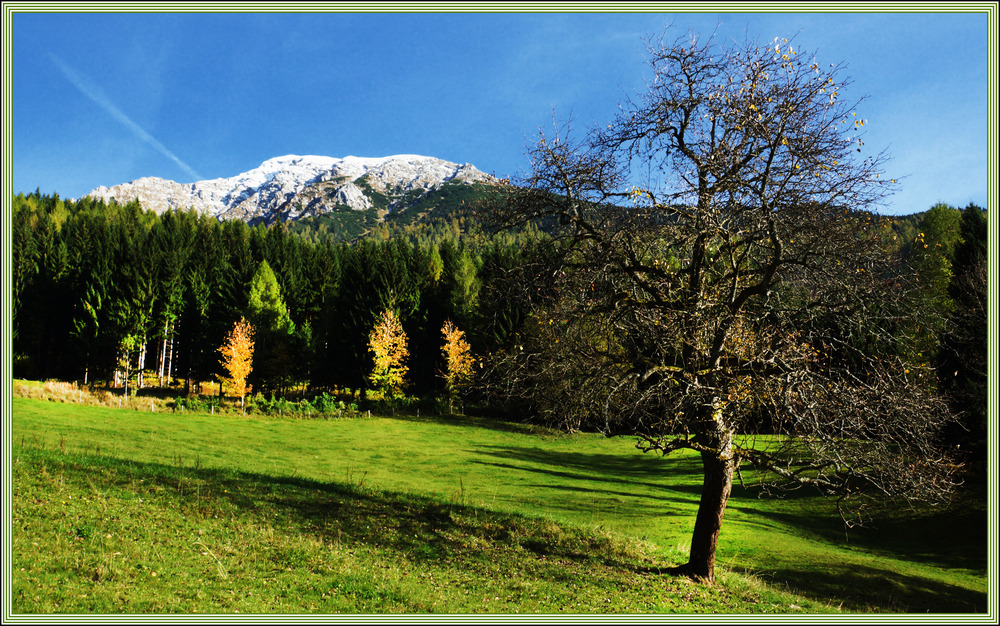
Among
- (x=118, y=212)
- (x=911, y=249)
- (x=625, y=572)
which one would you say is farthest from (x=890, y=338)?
(x=118, y=212)

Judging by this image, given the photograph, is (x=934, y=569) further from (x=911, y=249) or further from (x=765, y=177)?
(x=765, y=177)

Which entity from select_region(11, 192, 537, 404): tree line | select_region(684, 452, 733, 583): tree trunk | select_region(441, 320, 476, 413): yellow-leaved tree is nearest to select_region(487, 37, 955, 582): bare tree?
select_region(684, 452, 733, 583): tree trunk

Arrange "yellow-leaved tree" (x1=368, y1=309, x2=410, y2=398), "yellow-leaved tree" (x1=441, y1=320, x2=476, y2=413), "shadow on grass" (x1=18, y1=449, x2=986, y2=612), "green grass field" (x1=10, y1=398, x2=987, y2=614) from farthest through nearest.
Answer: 1. "yellow-leaved tree" (x1=368, y1=309, x2=410, y2=398)
2. "yellow-leaved tree" (x1=441, y1=320, x2=476, y2=413)
3. "shadow on grass" (x1=18, y1=449, x2=986, y2=612)
4. "green grass field" (x1=10, y1=398, x2=987, y2=614)

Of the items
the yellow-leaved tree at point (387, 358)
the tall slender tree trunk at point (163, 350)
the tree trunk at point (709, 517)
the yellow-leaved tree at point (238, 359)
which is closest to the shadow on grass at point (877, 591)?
the tree trunk at point (709, 517)

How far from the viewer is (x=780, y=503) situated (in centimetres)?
2489

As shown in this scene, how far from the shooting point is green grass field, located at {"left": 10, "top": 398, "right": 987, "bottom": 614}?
8953 millimetres

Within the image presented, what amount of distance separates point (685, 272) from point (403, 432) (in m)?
30.9

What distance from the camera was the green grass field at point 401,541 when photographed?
8953 mm

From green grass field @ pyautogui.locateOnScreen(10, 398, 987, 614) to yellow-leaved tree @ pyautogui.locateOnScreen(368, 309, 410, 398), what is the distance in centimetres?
2116

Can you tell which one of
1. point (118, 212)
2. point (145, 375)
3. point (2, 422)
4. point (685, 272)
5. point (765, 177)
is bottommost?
point (145, 375)

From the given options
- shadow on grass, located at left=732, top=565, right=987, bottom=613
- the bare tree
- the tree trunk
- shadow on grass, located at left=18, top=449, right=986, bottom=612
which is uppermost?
the bare tree

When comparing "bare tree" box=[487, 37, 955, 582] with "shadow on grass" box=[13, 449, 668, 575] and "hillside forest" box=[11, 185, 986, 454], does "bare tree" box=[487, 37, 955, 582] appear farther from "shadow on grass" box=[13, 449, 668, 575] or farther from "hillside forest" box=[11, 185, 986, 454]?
"hillside forest" box=[11, 185, 986, 454]

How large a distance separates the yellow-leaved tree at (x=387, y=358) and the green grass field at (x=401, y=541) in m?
21.2

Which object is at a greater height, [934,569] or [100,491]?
[100,491]
